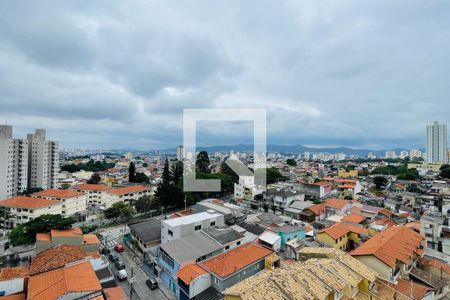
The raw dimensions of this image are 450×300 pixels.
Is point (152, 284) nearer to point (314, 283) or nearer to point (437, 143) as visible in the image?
point (314, 283)

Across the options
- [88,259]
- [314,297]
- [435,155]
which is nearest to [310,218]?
[314,297]

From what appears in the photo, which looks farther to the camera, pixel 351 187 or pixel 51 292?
pixel 351 187

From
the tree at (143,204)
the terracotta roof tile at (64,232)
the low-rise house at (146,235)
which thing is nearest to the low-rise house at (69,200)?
the tree at (143,204)

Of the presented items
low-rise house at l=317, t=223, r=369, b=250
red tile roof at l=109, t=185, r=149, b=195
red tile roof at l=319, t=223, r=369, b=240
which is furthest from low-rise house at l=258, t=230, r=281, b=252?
red tile roof at l=109, t=185, r=149, b=195

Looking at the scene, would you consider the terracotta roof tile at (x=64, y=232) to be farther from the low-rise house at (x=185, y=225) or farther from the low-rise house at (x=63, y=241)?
the low-rise house at (x=185, y=225)

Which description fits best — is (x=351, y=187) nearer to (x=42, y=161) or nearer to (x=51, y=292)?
(x=51, y=292)

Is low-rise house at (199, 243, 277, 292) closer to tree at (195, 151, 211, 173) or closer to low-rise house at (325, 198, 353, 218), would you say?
low-rise house at (325, 198, 353, 218)


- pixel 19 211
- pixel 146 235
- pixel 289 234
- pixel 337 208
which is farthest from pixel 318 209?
pixel 19 211
